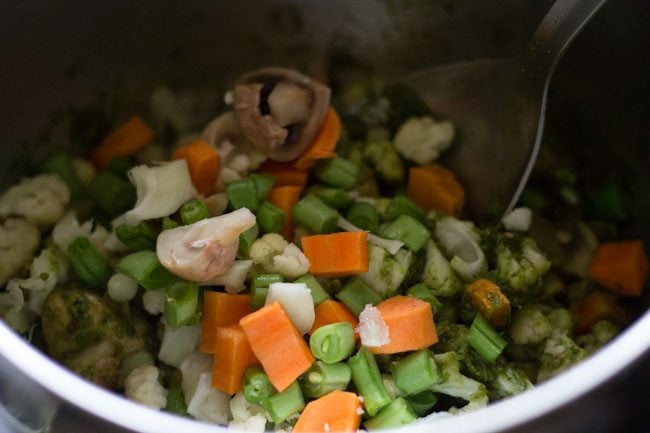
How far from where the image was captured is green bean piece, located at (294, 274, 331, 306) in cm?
143

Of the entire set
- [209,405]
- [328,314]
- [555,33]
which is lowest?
[209,405]

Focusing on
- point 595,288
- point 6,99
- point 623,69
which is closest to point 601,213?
point 595,288

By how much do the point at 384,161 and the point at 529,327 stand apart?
1.47ft

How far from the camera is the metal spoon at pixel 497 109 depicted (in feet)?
4.92

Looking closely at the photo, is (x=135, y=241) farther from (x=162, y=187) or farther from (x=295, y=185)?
(x=295, y=185)

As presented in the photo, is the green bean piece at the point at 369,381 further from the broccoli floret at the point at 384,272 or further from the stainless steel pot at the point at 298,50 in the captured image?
the stainless steel pot at the point at 298,50

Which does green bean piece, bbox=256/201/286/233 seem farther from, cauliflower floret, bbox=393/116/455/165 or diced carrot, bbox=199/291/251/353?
cauliflower floret, bbox=393/116/455/165

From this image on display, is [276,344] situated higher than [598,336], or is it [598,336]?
[276,344]

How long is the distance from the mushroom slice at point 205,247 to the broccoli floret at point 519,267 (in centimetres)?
47

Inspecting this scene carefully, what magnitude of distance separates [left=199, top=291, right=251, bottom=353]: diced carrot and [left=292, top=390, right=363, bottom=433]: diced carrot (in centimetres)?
22

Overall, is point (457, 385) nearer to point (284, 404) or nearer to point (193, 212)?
point (284, 404)

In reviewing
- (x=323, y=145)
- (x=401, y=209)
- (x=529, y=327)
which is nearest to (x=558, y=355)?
(x=529, y=327)

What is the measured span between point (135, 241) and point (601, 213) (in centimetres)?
90

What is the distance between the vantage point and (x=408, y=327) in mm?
1364
